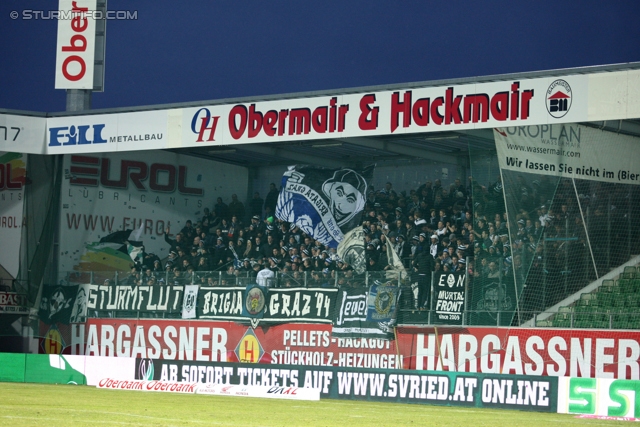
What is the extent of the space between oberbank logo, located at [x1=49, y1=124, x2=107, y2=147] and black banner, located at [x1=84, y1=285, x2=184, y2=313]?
4.24 m

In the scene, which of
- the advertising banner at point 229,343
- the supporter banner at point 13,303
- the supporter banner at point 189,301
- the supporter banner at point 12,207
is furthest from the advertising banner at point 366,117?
the advertising banner at point 229,343

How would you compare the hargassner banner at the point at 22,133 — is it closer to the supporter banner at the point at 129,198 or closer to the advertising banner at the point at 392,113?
the supporter banner at the point at 129,198

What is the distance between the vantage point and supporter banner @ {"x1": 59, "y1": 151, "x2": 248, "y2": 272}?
29234mm

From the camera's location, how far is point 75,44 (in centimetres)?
2975

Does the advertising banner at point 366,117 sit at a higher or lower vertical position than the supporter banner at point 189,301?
higher

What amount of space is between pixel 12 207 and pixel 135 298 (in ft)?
20.5

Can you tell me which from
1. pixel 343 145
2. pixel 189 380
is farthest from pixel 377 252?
pixel 189 380

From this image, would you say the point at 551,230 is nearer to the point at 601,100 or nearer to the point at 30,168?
the point at 601,100

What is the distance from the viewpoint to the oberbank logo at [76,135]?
2778cm

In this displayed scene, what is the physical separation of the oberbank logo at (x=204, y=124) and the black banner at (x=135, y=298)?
414 cm

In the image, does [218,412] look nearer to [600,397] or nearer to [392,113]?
[600,397]

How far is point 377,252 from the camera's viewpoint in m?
24.1

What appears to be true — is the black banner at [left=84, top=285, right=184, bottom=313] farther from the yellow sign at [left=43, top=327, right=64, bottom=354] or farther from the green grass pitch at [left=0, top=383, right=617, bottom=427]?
the green grass pitch at [left=0, top=383, right=617, bottom=427]

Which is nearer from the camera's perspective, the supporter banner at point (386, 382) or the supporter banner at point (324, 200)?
the supporter banner at point (386, 382)
